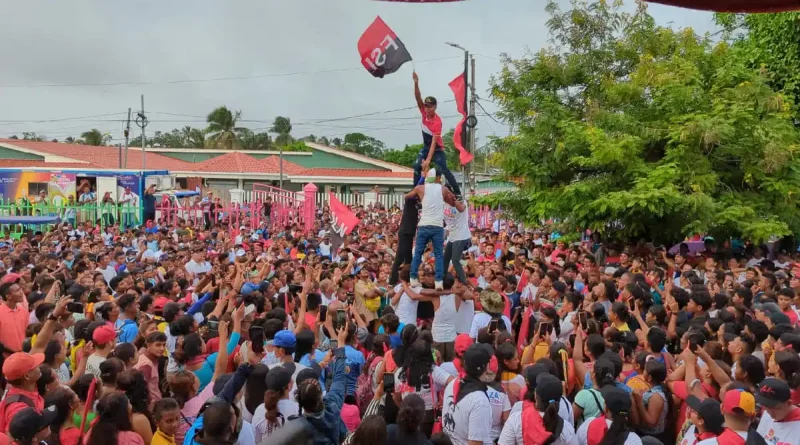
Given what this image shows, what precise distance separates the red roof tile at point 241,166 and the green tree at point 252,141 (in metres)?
15.9

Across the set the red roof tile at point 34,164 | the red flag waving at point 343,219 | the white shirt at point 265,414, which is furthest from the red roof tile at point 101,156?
the white shirt at point 265,414

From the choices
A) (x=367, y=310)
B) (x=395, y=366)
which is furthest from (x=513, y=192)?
(x=395, y=366)

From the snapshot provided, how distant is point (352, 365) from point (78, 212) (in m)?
23.0

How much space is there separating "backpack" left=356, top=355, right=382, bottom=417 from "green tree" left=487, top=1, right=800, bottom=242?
8060mm

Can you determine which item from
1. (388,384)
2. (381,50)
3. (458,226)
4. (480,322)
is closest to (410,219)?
(458,226)

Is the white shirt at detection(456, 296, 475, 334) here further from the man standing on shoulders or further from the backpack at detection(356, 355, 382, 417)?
the backpack at detection(356, 355, 382, 417)

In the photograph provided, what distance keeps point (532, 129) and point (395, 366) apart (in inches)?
419

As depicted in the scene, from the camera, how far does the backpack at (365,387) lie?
5.70m

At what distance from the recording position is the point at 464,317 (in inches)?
305

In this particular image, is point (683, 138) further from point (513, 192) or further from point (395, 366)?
point (395, 366)

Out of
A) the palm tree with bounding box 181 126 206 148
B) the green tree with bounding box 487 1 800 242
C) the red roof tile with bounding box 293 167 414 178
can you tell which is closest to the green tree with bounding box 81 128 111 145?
the palm tree with bounding box 181 126 206 148

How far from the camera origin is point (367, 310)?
8586 millimetres

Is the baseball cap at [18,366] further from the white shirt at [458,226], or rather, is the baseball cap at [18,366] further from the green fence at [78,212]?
the green fence at [78,212]

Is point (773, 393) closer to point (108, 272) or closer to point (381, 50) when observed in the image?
A: point (381, 50)
